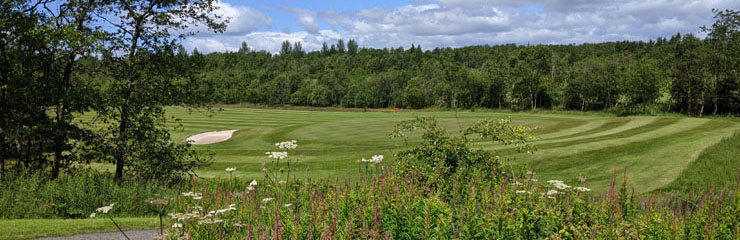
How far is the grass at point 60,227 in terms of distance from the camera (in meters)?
8.58

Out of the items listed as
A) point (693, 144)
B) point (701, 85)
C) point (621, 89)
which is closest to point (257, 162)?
point (693, 144)

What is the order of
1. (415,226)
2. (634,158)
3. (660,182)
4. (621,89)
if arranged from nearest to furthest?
1. (415,226)
2. (660,182)
3. (634,158)
4. (621,89)

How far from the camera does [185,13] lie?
17.2 metres

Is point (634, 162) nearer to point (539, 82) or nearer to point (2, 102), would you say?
point (2, 102)

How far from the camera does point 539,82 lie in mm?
93750

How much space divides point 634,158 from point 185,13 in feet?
64.7

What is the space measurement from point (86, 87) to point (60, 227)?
726 cm

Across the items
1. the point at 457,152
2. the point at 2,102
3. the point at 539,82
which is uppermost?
the point at 539,82

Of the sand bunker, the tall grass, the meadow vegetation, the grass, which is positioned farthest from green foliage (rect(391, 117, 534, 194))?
the sand bunker

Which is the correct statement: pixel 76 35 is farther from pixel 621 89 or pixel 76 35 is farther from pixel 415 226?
pixel 621 89

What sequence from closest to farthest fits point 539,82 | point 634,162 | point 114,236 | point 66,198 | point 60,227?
point 114,236 → point 60,227 → point 66,198 → point 634,162 → point 539,82

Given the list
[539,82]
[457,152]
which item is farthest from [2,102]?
[539,82]

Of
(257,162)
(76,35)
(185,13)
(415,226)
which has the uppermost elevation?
(185,13)

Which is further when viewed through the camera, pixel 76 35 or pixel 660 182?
pixel 660 182
